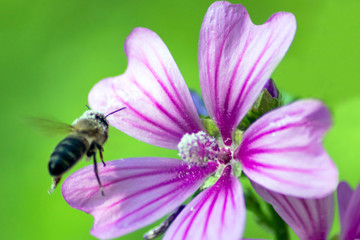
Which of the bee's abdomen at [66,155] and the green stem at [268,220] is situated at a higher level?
the bee's abdomen at [66,155]

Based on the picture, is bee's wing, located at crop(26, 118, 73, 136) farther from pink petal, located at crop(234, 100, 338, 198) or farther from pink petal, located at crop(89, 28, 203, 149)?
pink petal, located at crop(234, 100, 338, 198)

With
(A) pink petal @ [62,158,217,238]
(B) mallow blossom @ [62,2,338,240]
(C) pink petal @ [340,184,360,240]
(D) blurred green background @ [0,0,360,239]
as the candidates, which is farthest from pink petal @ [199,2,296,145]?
(D) blurred green background @ [0,0,360,239]

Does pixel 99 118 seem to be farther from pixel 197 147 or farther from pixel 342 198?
pixel 342 198

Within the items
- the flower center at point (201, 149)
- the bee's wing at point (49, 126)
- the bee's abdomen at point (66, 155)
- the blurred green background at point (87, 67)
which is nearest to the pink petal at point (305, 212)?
the flower center at point (201, 149)

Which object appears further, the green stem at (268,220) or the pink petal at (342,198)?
the green stem at (268,220)

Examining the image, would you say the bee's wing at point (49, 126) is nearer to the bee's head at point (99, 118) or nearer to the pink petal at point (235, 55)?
the bee's head at point (99, 118)

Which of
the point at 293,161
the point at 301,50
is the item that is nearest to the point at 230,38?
the point at 293,161

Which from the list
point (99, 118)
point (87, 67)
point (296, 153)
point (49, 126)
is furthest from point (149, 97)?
point (87, 67)
